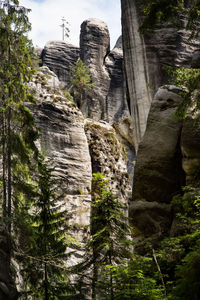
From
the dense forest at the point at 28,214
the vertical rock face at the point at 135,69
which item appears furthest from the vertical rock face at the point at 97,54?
the dense forest at the point at 28,214

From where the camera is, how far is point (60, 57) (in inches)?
1565

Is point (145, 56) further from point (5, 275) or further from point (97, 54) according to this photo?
point (97, 54)

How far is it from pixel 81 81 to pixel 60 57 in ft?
24.0

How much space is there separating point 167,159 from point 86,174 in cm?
891

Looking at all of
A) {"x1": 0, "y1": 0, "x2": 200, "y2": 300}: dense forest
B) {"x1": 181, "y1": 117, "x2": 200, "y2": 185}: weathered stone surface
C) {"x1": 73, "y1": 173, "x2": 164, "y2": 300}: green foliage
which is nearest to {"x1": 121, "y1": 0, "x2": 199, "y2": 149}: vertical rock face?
{"x1": 181, "y1": 117, "x2": 200, "y2": 185}: weathered stone surface

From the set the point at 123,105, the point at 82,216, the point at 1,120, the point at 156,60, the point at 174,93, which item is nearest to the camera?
the point at 1,120

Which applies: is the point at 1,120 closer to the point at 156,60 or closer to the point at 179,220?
the point at 179,220

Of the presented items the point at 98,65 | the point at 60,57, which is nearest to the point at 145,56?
the point at 98,65

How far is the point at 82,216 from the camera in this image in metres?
17.5

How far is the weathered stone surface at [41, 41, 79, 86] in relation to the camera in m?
38.8

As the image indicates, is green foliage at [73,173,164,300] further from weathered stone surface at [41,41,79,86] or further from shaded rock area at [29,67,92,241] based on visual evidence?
weathered stone surface at [41,41,79,86]

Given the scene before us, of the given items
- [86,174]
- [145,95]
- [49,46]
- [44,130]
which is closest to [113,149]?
[86,174]

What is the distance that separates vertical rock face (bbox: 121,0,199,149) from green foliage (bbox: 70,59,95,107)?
18.2m

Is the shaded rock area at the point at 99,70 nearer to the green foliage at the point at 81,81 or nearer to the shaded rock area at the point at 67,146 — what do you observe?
the green foliage at the point at 81,81
